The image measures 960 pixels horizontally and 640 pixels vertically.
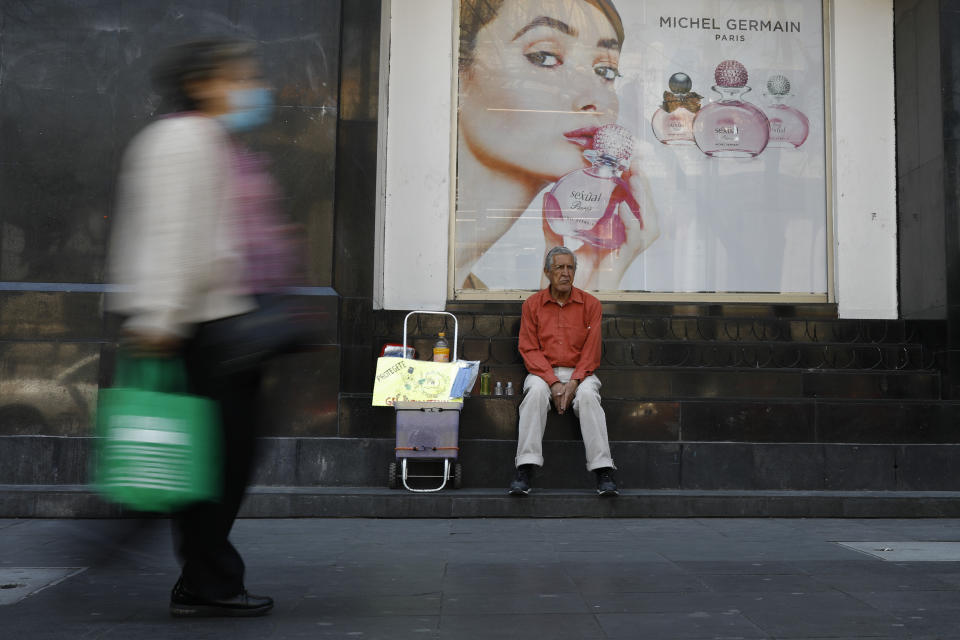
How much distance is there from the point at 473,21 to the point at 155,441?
25.0ft

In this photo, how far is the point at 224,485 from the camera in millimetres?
3312

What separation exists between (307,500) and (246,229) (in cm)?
361

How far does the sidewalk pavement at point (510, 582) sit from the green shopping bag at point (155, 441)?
127 millimetres

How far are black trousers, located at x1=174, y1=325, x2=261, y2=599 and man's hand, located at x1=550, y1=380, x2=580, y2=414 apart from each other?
12.6 ft

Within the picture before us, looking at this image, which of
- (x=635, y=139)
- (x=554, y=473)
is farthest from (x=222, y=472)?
(x=635, y=139)

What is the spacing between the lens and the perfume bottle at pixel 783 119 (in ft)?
32.3

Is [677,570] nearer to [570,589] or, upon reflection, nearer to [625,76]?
[570,589]

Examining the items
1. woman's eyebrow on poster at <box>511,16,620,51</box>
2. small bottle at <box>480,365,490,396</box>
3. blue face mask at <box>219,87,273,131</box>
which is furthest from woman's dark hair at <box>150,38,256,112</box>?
woman's eyebrow on poster at <box>511,16,620,51</box>

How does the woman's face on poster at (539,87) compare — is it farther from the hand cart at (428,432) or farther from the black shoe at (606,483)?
the black shoe at (606,483)

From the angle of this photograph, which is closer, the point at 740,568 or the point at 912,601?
the point at 912,601

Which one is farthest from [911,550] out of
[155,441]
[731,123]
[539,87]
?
[539,87]

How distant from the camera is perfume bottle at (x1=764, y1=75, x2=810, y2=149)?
9.86m

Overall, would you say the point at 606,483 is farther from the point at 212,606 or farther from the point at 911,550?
the point at 212,606

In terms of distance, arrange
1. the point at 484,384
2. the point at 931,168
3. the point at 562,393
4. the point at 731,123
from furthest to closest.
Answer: the point at 731,123, the point at 931,168, the point at 484,384, the point at 562,393
